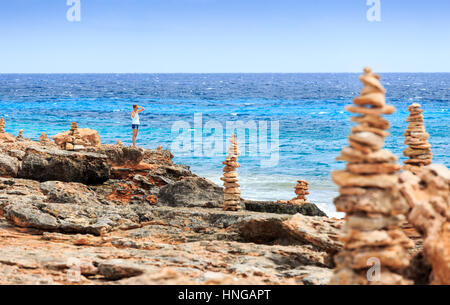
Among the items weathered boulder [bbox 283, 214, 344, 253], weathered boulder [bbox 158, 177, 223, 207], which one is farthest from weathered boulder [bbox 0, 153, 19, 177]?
weathered boulder [bbox 283, 214, 344, 253]

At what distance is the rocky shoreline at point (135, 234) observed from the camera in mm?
6184

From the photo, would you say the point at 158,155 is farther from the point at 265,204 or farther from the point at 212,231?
the point at 212,231

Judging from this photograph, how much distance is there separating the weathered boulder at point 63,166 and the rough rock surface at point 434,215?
8.76 metres

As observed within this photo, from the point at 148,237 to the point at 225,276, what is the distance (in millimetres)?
3079

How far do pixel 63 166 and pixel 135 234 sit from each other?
14.1 feet

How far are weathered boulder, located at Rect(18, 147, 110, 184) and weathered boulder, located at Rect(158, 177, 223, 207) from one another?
159cm

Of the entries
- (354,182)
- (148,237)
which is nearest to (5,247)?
(148,237)

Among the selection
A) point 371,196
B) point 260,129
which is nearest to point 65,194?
point 371,196

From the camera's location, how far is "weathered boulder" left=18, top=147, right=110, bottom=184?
11984 mm

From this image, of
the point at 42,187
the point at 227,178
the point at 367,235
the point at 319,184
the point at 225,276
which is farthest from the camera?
the point at 319,184

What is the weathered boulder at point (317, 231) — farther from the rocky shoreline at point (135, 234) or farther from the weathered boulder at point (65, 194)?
the weathered boulder at point (65, 194)

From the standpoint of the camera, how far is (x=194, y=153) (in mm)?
36094

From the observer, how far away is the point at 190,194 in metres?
12.6

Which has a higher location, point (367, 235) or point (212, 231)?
point (367, 235)
